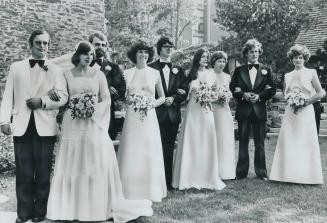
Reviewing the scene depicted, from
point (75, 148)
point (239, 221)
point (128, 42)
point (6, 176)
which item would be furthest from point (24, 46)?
point (239, 221)

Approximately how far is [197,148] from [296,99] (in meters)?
1.98

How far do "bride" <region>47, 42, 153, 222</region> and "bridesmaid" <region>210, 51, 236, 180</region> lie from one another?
309 centimetres

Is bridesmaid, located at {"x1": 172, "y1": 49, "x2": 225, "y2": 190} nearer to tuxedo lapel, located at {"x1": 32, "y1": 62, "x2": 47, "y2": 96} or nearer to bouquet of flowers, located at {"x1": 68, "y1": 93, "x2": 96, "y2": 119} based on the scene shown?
bouquet of flowers, located at {"x1": 68, "y1": 93, "x2": 96, "y2": 119}

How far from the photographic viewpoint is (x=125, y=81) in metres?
7.54

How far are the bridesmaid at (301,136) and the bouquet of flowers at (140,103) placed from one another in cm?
293

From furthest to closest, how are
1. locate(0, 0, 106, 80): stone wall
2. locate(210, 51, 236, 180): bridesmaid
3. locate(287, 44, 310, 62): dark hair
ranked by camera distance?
locate(0, 0, 106, 80): stone wall
locate(210, 51, 236, 180): bridesmaid
locate(287, 44, 310, 62): dark hair

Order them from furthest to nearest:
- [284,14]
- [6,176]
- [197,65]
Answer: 1. [284,14]
2. [6,176]
3. [197,65]

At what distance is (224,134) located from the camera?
895cm

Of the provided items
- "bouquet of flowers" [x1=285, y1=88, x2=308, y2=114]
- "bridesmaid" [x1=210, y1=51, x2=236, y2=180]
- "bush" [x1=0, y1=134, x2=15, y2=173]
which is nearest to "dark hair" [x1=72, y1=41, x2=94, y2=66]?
"bridesmaid" [x1=210, y1=51, x2=236, y2=180]

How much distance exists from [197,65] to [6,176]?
4.61 meters

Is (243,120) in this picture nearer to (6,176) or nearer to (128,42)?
(6,176)

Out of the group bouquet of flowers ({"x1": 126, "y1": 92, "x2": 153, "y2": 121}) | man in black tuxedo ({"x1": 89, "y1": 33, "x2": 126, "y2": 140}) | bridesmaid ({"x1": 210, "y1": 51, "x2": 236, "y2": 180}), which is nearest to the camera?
bouquet of flowers ({"x1": 126, "y1": 92, "x2": 153, "y2": 121})

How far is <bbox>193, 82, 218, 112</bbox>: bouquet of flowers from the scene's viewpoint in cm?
790

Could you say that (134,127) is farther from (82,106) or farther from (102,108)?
(82,106)
